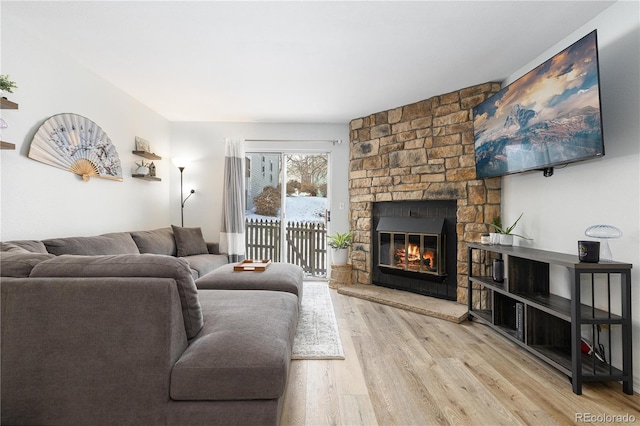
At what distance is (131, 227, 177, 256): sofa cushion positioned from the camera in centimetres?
348

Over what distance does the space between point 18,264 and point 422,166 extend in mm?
3651

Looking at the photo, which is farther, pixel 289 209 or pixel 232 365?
pixel 289 209

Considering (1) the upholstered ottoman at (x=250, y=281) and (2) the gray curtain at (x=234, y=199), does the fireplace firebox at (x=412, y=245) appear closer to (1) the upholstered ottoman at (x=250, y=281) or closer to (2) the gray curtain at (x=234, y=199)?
(1) the upholstered ottoman at (x=250, y=281)

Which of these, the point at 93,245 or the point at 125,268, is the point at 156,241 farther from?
the point at 125,268

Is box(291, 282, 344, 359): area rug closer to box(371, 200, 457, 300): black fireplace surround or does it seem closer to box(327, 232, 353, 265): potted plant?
box(327, 232, 353, 265): potted plant

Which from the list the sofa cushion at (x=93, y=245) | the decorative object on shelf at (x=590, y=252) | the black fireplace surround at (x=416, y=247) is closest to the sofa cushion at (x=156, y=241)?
the sofa cushion at (x=93, y=245)

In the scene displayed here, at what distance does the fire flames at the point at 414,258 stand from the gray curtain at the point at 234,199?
2.27m

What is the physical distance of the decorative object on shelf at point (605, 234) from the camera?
6.20 ft

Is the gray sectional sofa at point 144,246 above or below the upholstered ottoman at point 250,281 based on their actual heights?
above

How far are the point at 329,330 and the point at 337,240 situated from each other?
71.1 inches

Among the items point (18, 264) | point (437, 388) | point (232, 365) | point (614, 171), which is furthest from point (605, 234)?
point (18, 264)

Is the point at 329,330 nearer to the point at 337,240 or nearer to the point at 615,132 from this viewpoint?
the point at 337,240

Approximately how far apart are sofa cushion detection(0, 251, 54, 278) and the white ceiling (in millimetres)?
1739

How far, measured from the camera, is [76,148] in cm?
294
